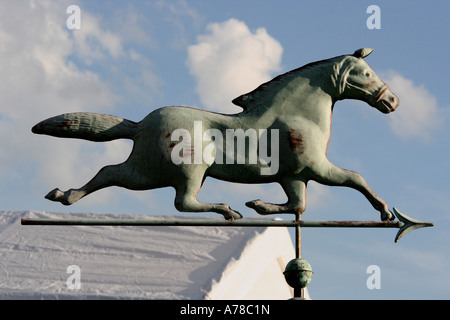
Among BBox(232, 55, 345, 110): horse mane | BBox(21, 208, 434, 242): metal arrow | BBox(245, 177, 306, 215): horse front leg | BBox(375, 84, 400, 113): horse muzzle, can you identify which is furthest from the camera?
BBox(375, 84, 400, 113): horse muzzle

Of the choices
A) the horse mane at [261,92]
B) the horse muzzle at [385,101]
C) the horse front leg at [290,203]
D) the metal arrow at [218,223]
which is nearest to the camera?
the metal arrow at [218,223]

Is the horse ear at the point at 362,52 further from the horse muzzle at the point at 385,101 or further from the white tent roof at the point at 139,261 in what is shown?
the white tent roof at the point at 139,261

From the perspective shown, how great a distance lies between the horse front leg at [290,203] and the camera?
135 inches

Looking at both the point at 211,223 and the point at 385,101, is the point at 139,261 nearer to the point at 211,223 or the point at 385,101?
the point at 385,101

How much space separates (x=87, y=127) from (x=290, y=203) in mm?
902

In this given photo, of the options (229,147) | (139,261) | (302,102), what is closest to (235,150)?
(229,147)

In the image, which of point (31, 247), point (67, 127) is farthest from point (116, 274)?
point (67, 127)

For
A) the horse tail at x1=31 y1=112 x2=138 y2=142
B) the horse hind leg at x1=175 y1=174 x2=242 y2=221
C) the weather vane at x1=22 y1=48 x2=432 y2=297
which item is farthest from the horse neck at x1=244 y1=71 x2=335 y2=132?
the horse tail at x1=31 y1=112 x2=138 y2=142

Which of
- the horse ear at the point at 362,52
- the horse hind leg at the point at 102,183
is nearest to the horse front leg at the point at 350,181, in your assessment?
the horse ear at the point at 362,52

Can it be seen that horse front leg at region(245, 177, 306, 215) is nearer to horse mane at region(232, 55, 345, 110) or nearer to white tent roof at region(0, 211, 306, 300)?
horse mane at region(232, 55, 345, 110)

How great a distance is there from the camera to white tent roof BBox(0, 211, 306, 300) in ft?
31.7

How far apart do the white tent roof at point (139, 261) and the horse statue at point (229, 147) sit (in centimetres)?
593

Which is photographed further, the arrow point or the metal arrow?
the arrow point
